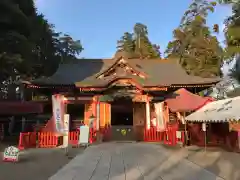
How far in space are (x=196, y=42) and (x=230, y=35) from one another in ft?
64.6

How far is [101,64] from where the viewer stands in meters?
23.3

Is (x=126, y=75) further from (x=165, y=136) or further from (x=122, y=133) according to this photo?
(x=165, y=136)

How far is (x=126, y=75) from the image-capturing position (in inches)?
637

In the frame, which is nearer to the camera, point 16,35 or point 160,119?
point 160,119

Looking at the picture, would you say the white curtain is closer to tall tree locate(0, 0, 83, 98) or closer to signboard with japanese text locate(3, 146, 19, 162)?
signboard with japanese text locate(3, 146, 19, 162)

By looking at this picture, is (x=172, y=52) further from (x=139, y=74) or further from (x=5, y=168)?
(x=5, y=168)

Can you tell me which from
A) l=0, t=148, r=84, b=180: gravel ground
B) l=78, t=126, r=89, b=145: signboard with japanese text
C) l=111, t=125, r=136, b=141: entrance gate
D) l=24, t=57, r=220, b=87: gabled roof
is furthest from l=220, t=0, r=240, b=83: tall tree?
l=0, t=148, r=84, b=180: gravel ground

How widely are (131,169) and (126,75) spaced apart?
30.2 ft

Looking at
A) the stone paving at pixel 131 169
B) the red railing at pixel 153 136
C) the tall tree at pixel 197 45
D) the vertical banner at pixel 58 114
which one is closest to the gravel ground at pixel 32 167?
the stone paving at pixel 131 169

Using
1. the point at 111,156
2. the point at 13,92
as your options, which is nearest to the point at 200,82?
the point at 111,156

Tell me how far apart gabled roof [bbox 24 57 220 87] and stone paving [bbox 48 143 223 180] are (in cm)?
660

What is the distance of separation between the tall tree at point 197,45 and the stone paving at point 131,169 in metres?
24.4

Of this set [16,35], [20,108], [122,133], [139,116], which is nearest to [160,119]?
[139,116]

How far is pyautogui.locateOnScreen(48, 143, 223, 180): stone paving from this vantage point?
6656mm
